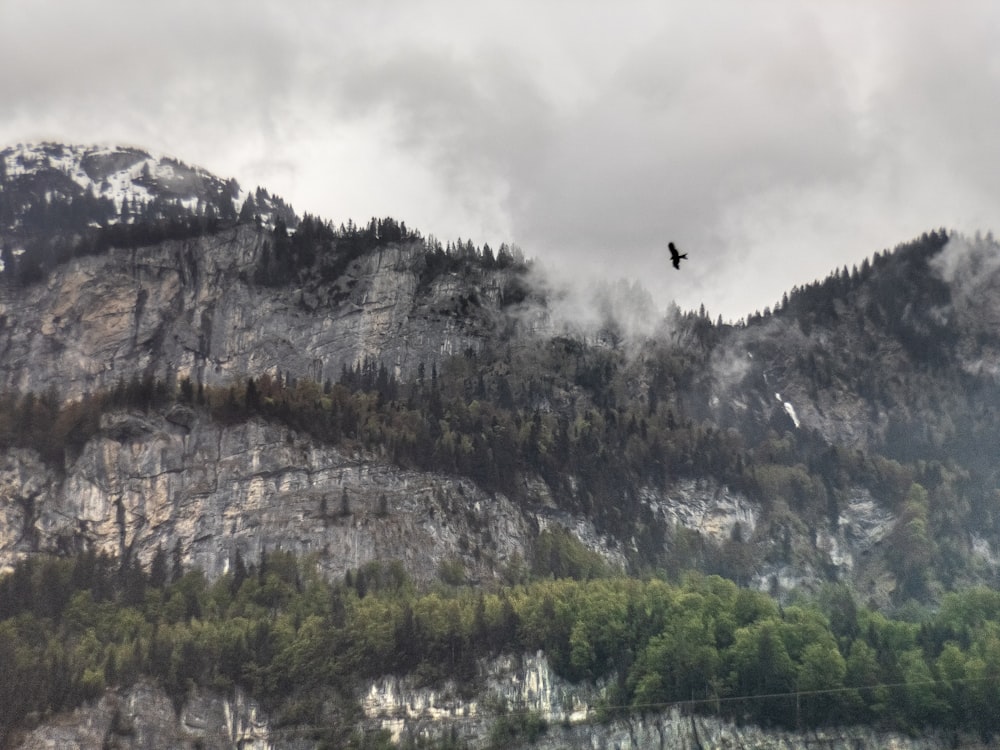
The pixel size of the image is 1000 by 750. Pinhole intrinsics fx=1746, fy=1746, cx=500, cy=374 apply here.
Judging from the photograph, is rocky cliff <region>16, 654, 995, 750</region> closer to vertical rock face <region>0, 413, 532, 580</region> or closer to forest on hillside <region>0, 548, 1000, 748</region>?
forest on hillside <region>0, 548, 1000, 748</region>

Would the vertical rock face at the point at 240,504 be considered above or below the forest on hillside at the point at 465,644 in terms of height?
above

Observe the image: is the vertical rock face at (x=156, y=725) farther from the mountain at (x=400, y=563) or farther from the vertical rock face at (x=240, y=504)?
the vertical rock face at (x=240, y=504)

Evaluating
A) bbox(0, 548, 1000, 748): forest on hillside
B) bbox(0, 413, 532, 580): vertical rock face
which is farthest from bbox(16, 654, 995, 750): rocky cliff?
bbox(0, 413, 532, 580): vertical rock face

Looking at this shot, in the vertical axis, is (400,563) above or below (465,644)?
above

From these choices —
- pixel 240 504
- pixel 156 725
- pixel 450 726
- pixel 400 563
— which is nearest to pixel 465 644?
pixel 450 726

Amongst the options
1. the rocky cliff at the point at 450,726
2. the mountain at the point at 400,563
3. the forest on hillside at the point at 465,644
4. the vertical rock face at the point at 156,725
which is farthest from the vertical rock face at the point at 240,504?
the vertical rock face at the point at 156,725

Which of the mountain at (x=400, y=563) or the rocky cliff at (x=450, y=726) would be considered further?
the mountain at (x=400, y=563)

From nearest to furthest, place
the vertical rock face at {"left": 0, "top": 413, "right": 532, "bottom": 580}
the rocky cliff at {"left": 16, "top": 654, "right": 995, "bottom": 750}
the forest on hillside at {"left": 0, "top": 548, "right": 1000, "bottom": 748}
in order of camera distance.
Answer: the rocky cliff at {"left": 16, "top": 654, "right": 995, "bottom": 750}
the forest on hillside at {"left": 0, "top": 548, "right": 1000, "bottom": 748}
the vertical rock face at {"left": 0, "top": 413, "right": 532, "bottom": 580}

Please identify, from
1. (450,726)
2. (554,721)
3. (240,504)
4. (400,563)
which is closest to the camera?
(450,726)

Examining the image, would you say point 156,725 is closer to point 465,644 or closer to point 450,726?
point 450,726

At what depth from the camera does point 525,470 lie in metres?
195

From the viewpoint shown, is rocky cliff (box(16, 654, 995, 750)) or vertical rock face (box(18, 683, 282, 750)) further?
rocky cliff (box(16, 654, 995, 750))

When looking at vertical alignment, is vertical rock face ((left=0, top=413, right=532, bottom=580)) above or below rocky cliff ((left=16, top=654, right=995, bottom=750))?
above

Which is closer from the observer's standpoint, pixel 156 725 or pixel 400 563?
pixel 156 725
